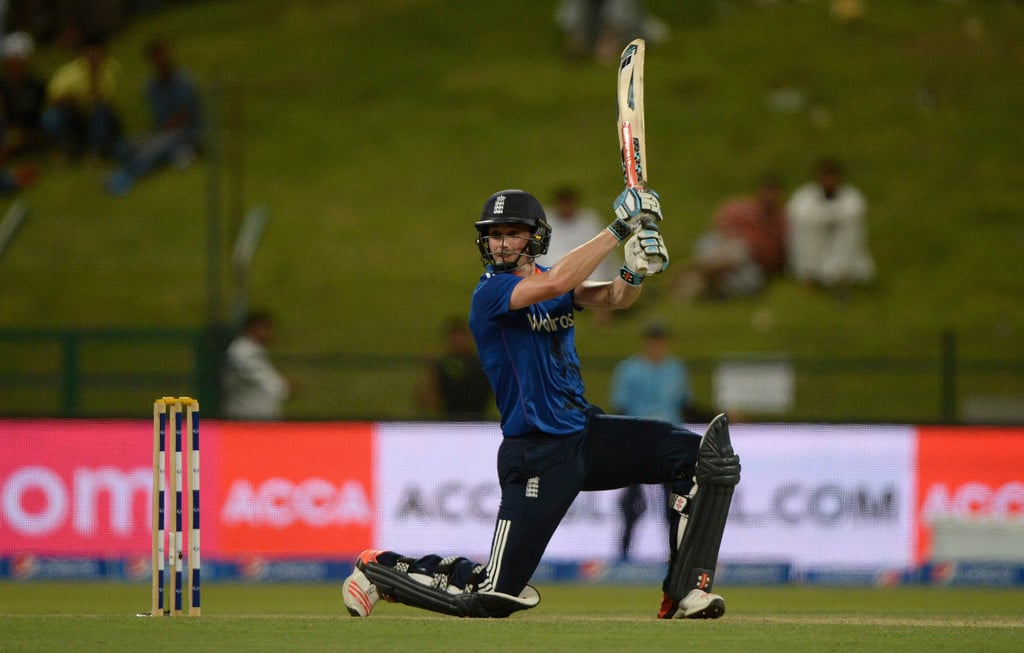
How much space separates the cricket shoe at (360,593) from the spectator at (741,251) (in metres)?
11.7

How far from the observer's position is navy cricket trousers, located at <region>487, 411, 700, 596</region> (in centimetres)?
763

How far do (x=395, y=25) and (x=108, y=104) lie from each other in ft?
25.6

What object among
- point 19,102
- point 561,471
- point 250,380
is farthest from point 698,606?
point 19,102

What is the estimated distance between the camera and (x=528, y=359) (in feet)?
25.1

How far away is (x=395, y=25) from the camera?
95.8 ft

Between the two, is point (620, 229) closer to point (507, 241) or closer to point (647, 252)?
point (647, 252)

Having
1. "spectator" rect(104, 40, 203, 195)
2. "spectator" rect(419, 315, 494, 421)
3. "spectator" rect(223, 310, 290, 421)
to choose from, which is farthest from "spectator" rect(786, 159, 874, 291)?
"spectator" rect(104, 40, 203, 195)

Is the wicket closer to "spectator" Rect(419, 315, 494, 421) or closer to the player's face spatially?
the player's face

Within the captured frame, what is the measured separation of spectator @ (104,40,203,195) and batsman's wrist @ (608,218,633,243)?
14.8 meters

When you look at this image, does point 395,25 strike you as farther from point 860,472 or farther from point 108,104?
point 860,472

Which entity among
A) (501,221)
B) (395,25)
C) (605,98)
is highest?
(395,25)

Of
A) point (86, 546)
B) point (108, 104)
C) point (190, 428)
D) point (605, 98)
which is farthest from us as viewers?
point (605, 98)

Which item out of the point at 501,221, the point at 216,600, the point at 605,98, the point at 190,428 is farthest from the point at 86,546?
the point at 605,98

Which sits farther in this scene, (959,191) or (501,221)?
(959,191)
